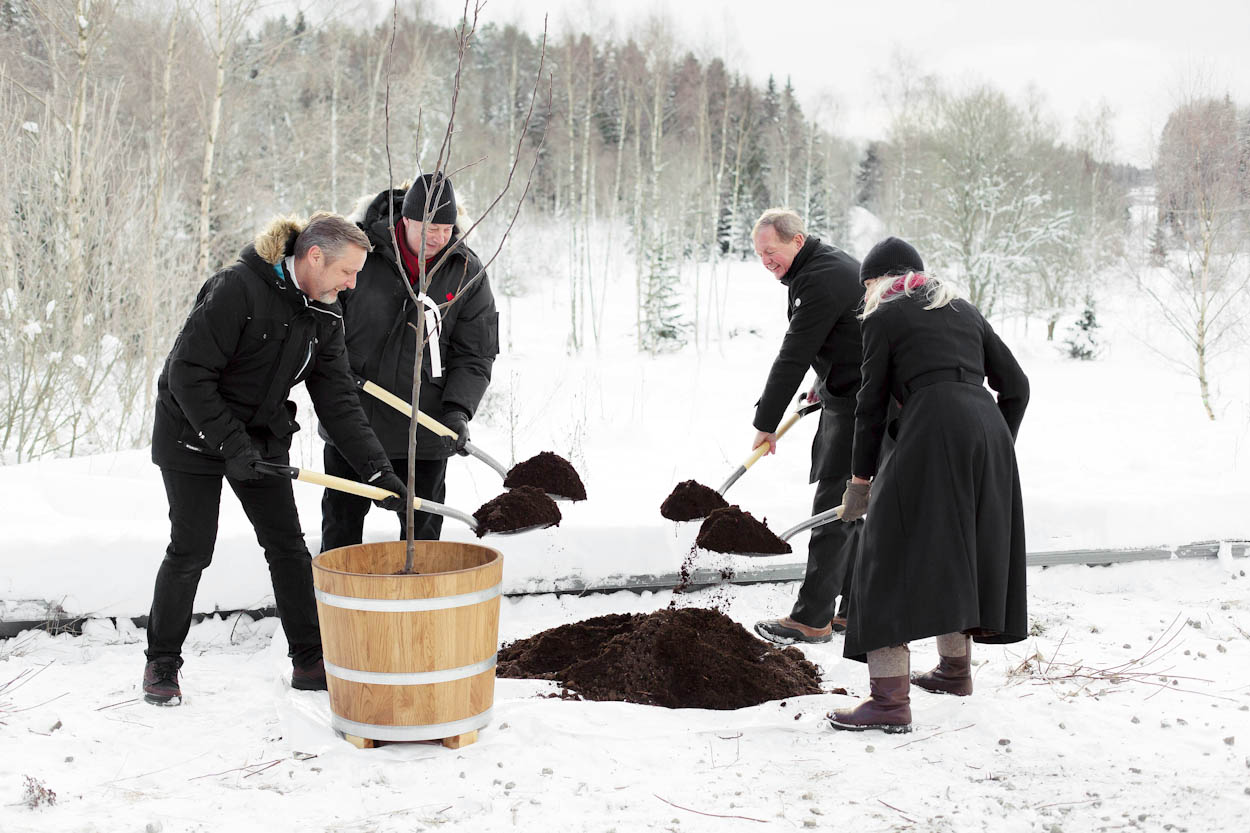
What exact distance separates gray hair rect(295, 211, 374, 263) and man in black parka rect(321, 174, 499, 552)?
620 millimetres

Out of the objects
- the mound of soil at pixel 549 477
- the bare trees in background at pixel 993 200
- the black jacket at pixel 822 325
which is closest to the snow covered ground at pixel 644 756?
the black jacket at pixel 822 325

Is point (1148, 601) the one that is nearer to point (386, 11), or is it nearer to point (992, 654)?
point (992, 654)

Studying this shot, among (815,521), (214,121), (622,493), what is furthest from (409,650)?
(214,121)

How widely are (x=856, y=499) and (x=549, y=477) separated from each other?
1905 millimetres

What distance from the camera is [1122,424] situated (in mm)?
13633

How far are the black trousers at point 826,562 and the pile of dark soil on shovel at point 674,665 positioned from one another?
0.95 feet

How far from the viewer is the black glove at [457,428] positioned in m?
4.18

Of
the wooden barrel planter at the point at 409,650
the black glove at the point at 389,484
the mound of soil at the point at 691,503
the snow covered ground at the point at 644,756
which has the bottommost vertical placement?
the snow covered ground at the point at 644,756

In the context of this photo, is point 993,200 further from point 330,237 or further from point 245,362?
point 245,362

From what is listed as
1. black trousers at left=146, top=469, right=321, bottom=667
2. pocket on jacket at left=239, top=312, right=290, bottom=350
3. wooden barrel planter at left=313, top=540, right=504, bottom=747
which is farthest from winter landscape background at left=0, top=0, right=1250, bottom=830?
pocket on jacket at left=239, top=312, right=290, bottom=350

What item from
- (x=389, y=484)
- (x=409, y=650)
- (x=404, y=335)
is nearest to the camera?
(x=409, y=650)

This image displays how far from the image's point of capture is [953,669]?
11.6 feet

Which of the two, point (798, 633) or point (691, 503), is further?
point (691, 503)

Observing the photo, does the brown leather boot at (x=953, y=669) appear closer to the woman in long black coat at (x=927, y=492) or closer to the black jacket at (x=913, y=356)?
the woman in long black coat at (x=927, y=492)
